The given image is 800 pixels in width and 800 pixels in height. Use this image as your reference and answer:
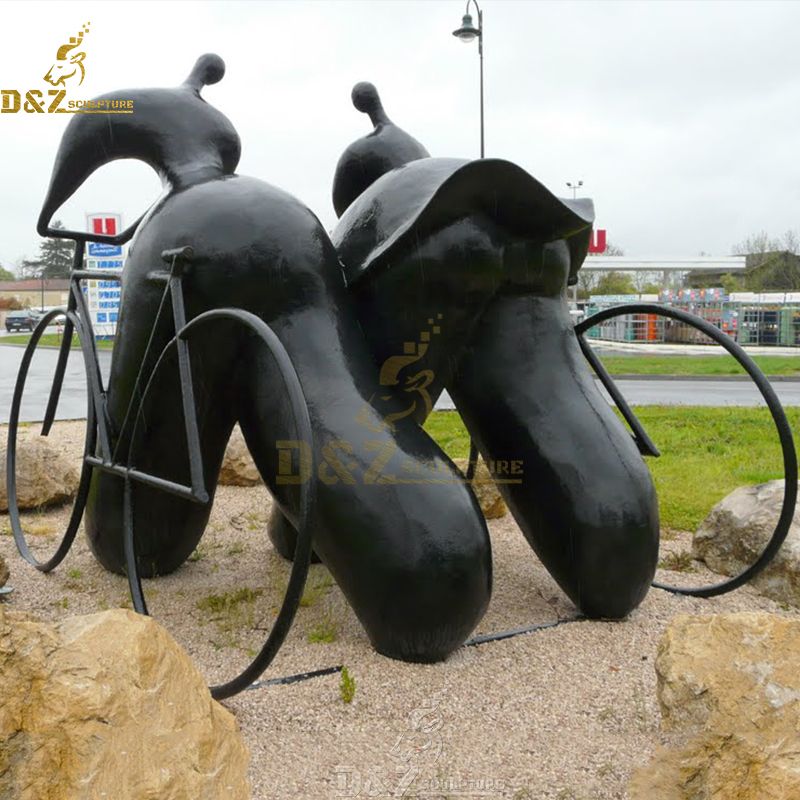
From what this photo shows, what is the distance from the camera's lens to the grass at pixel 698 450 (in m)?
5.92

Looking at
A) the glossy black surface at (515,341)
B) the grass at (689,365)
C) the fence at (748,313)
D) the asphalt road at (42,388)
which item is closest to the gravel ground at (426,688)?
the glossy black surface at (515,341)

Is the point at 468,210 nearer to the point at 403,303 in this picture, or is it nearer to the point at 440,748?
the point at 403,303

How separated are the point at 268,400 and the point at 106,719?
1.57 m

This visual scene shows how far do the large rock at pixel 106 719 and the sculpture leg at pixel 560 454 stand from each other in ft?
5.59

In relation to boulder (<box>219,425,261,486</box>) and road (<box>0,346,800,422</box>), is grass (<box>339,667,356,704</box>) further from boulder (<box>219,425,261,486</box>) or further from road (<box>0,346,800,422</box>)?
road (<box>0,346,800,422</box>)

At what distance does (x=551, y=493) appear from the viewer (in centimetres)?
349

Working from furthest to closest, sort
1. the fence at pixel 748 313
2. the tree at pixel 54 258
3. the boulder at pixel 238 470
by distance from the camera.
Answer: the tree at pixel 54 258
the fence at pixel 748 313
the boulder at pixel 238 470

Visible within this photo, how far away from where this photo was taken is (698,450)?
307 inches

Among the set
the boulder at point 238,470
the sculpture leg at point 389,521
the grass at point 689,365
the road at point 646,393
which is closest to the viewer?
the sculpture leg at point 389,521

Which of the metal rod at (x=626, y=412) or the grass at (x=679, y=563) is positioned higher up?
the metal rod at (x=626, y=412)

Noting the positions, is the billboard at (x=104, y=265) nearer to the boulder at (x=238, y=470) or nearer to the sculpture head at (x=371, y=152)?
the boulder at (x=238, y=470)

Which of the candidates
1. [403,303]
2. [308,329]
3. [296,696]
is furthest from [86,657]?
[403,303]

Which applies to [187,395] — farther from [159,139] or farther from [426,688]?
[159,139]

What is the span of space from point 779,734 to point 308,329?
197 centimetres
